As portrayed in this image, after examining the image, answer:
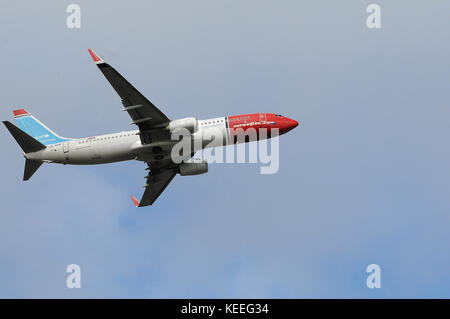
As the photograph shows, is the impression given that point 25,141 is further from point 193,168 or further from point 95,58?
point 193,168

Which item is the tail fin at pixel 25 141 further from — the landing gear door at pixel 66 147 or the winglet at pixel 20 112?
the winglet at pixel 20 112

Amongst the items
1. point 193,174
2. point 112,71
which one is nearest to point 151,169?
point 193,174

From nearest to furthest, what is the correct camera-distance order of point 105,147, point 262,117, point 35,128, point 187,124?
point 187,124 → point 105,147 → point 262,117 → point 35,128

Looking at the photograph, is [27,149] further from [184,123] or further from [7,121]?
[184,123]

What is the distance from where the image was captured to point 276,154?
3125 inches

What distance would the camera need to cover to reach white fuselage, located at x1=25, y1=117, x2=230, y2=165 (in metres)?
76.1

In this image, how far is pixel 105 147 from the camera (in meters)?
A: 76.0

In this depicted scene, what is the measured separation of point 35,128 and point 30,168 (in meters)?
5.78

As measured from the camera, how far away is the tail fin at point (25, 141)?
Answer: 7488 centimetres

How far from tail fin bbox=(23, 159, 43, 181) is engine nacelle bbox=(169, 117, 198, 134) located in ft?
52.5

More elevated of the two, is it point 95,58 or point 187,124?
point 95,58

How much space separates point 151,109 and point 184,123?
3.86 metres

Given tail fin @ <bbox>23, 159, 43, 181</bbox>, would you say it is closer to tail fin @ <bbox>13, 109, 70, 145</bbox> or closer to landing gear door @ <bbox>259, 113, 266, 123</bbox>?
tail fin @ <bbox>13, 109, 70, 145</bbox>

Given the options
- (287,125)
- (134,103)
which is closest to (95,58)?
(134,103)
